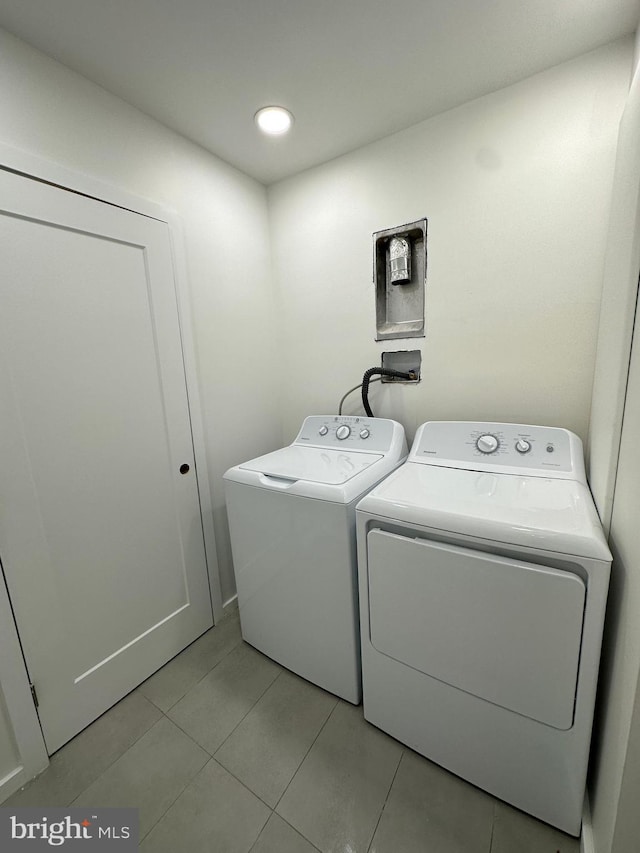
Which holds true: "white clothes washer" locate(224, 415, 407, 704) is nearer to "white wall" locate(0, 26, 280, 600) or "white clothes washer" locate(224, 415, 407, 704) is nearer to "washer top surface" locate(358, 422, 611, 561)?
"washer top surface" locate(358, 422, 611, 561)

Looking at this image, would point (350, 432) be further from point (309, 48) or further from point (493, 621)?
point (309, 48)

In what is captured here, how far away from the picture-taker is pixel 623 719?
0.75 metres

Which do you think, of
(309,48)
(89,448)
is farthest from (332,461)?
(309,48)

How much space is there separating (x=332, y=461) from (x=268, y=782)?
1.12m

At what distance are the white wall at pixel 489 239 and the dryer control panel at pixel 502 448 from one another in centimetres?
19

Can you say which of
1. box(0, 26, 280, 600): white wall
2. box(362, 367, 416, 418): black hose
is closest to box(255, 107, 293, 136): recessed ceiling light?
box(0, 26, 280, 600): white wall

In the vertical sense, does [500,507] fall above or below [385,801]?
above

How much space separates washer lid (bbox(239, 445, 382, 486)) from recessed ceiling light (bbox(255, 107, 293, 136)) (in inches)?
58.7

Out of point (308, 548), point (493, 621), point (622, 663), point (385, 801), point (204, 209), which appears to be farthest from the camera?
point (204, 209)

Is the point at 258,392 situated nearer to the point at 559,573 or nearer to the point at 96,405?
the point at 96,405

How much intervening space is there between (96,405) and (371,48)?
5.31 feet

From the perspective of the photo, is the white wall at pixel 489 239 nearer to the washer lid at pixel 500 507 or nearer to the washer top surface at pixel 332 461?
the washer top surface at pixel 332 461

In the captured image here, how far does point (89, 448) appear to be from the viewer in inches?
51.3

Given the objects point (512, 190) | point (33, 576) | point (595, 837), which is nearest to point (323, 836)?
point (595, 837)
